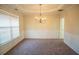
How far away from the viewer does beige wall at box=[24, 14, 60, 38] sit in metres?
8.77

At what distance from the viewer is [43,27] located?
8859mm

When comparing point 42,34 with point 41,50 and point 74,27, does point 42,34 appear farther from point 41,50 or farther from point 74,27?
point 74,27

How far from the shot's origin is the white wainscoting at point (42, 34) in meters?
8.83

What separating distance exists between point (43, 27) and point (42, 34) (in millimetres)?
636

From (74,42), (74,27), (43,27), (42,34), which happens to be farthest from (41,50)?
(43,27)

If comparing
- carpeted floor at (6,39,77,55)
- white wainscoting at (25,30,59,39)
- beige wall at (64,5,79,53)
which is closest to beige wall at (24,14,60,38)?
white wainscoting at (25,30,59,39)

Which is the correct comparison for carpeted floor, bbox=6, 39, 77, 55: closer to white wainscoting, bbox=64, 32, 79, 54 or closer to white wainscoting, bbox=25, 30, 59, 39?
white wainscoting, bbox=64, 32, 79, 54

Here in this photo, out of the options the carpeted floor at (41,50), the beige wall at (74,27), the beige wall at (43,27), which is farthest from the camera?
the beige wall at (43,27)

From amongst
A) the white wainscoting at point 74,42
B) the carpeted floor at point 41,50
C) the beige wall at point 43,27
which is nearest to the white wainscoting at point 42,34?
the beige wall at point 43,27

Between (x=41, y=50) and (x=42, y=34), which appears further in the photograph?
(x=42, y=34)

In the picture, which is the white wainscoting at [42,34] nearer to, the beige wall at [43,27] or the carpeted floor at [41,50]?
the beige wall at [43,27]

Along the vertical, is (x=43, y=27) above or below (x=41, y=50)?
above
